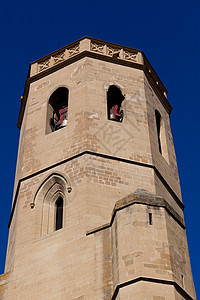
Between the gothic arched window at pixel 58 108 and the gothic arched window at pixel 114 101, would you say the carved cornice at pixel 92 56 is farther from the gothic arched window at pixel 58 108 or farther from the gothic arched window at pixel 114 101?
the gothic arched window at pixel 114 101

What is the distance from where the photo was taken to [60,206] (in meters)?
15.8

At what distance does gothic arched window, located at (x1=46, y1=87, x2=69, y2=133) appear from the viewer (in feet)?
60.0

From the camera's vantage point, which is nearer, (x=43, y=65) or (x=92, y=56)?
(x=92, y=56)

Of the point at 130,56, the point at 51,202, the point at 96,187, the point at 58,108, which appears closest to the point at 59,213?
the point at 51,202

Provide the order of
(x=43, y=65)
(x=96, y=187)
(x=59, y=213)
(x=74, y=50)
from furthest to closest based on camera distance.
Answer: (x=43, y=65) → (x=74, y=50) → (x=59, y=213) → (x=96, y=187)

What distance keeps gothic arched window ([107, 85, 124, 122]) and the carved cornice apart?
1.14m

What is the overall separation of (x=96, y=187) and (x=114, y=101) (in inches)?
159

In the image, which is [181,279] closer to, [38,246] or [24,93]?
[38,246]

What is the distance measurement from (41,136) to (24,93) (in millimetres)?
2957

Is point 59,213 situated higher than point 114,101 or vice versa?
point 114,101

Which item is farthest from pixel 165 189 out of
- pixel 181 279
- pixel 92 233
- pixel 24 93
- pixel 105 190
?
pixel 24 93

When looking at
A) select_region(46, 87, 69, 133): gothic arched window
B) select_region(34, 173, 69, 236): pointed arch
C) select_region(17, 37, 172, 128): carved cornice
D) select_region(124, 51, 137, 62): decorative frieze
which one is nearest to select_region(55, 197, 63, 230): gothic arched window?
select_region(34, 173, 69, 236): pointed arch

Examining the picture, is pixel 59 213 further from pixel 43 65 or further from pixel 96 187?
pixel 43 65

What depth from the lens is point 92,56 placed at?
19.0 m
